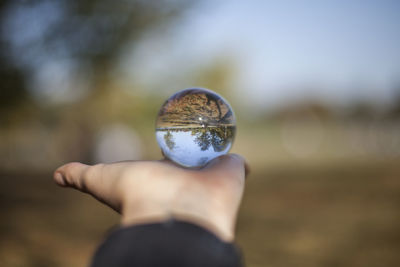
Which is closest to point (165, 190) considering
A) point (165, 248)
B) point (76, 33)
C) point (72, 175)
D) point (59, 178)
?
point (165, 248)

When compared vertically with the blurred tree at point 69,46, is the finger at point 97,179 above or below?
below

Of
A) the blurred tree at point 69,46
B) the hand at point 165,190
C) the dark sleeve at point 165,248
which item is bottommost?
the dark sleeve at point 165,248

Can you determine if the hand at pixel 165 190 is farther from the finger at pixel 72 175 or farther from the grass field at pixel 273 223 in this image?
the grass field at pixel 273 223

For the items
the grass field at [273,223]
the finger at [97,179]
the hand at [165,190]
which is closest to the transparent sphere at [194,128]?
the hand at [165,190]

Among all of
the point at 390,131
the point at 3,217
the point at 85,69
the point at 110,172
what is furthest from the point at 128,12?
the point at 390,131

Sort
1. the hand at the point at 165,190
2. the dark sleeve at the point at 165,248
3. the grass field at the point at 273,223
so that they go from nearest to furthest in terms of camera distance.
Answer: the dark sleeve at the point at 165,248
the hand at the point at 165,190
the grass field at the point at 273,223

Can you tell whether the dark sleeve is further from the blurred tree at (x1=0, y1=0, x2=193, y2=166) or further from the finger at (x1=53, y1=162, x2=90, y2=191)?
the blurred tree at (x1=0, y1=0, x2=193, y2=166)

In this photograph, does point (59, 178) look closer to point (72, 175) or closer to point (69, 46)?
point (72, 175)
